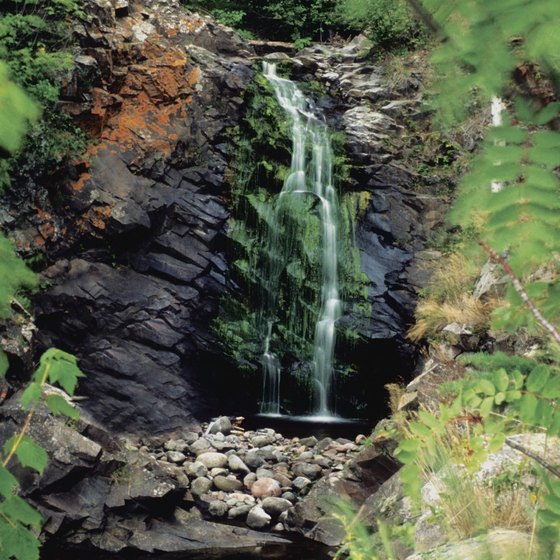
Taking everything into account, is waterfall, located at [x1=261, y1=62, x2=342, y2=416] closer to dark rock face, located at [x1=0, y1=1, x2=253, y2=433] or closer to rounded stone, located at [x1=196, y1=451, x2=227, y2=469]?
dark rock face, located at [x1=0, y1=1, x2=253, y2=433]

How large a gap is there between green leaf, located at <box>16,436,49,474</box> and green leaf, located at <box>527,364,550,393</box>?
47.2 inches

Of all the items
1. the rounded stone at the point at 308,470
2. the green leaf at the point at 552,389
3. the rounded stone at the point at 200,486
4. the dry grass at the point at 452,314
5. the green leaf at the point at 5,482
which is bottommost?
the green leaf at the point at 5,482

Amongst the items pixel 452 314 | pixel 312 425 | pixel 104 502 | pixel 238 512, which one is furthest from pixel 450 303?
pixel 104 502

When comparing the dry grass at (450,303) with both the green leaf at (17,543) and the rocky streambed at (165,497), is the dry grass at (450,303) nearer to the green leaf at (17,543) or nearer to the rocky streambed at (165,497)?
the rocky streambed at (165,497)

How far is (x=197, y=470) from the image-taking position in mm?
7785

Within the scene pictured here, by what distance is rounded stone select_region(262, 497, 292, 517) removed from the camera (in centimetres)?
692

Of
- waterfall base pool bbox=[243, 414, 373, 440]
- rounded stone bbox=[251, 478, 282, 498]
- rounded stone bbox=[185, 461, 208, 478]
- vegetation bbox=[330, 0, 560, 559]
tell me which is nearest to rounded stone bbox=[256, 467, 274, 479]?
rounded stone bbox=[251, 478, 282, 498]

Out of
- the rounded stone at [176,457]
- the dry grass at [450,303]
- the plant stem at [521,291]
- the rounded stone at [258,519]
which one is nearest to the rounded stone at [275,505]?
the rounded stone at [258,519]

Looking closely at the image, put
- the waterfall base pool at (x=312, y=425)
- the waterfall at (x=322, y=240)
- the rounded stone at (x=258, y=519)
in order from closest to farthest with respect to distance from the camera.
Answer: the rounded stone at (x=258, y=519) < the waterfall base pool at (x=312, y=425) < the waterfall at (x=322, y=240)

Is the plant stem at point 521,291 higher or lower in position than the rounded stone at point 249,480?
lower

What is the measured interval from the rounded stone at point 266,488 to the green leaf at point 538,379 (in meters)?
6.13

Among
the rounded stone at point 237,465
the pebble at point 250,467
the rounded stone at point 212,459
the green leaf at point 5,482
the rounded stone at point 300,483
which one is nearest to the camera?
the green leaf at point 5,482

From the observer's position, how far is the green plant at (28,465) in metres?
1.52

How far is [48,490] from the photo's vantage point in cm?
619
